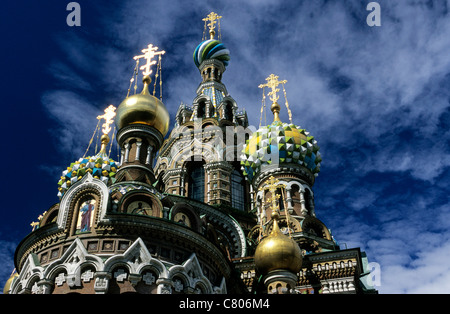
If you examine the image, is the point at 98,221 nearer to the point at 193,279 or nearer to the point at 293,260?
the point at 193,279

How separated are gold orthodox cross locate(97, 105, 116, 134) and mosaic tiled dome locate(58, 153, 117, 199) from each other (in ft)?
4.10

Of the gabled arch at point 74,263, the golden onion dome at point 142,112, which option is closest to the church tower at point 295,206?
the golden onion dome at point 142,112

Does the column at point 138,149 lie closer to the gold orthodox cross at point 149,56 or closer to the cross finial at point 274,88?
the gold orthodox cross at point 149,56

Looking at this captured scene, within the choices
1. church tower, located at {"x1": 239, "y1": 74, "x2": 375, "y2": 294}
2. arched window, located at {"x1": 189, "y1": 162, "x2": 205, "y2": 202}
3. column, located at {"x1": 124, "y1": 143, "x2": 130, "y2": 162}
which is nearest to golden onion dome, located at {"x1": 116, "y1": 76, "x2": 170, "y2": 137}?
column, located at {"x1": 124, "y1": 143, "x2": 130, "y2": 162}

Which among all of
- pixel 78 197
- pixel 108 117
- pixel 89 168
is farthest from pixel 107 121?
pixel 78 197

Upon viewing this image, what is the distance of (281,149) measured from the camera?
16312 mm

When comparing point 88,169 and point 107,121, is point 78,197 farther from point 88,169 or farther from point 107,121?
point 107,121

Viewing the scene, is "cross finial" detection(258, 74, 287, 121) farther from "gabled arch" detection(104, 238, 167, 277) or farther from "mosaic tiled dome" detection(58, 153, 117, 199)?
"gabled arch" detection(104, 238, 167, 277)

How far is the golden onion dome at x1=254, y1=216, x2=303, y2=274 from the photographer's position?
9.73 meters

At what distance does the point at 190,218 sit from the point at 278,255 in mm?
2248

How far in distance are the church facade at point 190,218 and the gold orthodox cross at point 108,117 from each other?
53mm

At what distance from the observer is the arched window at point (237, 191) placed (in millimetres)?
18844
